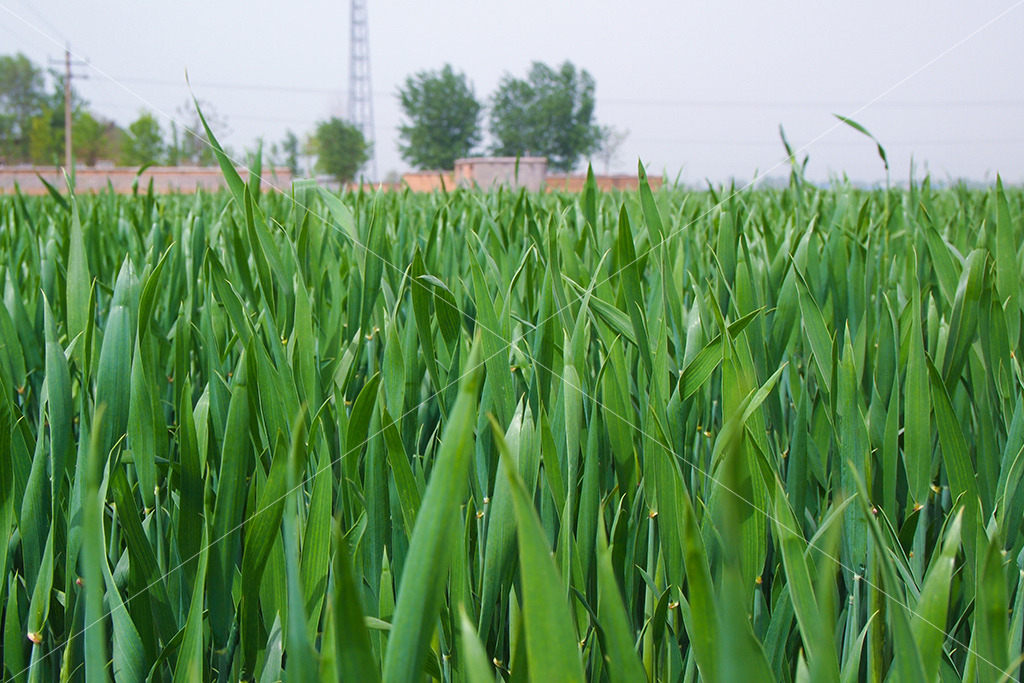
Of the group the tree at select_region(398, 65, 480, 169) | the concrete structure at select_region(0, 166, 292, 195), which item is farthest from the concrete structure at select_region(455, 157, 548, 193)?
the tree at select_region(398, 65, 480, 169)

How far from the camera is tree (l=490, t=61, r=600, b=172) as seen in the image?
198 cm

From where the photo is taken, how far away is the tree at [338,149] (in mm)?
13555

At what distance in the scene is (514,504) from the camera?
193mm

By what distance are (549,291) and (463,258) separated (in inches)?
11.0

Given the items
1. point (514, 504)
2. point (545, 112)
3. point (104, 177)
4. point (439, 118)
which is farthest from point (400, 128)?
point (514, 504)

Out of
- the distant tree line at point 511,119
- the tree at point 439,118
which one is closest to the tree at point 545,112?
the distant tree line at point 511,119

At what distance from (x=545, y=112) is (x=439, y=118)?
46.7ft

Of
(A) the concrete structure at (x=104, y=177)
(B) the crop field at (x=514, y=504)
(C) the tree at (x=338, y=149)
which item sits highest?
(C) the tree at (x=338, y=149)

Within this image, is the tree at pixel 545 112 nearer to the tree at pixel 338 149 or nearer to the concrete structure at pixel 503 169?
the concrete structure at pixel 503 169

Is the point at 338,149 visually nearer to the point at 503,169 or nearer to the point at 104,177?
the point at 104,177

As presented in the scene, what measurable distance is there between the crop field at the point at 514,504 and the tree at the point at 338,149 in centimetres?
1345

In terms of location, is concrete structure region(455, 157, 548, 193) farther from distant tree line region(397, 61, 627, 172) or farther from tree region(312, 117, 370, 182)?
tree region(312, 117, 370, 182)

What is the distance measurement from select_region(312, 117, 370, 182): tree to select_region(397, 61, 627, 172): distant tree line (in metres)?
1.56

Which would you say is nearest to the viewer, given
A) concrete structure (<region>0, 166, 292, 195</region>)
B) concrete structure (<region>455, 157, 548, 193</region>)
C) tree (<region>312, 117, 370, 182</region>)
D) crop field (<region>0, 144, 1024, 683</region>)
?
crop field (<region>0, 144, 1024, 683</region>)
